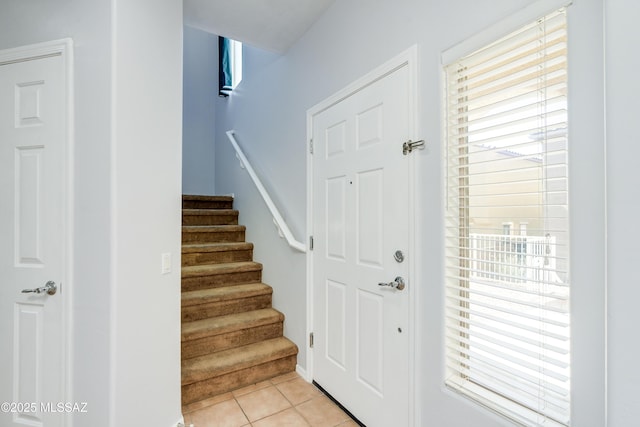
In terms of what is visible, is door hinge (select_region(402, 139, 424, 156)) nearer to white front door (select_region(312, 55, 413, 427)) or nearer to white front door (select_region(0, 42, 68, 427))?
white front door (select_region(312, 55, 413, 427))

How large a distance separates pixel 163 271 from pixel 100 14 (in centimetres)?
133

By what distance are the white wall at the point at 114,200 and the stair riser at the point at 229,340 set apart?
0.50 meters

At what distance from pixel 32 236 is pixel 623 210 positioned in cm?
237

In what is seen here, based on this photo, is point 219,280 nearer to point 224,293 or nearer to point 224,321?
point 224,293

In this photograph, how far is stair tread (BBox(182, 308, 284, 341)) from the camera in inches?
85.9

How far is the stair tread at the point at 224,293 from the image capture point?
7.70 feet

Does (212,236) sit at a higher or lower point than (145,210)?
lower

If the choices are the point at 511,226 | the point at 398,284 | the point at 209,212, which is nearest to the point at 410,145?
the point at 511,226

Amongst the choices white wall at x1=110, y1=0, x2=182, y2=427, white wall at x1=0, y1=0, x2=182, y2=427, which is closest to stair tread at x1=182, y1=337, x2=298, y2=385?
white wall at x1=110, y1=0, x2=182, y2=427

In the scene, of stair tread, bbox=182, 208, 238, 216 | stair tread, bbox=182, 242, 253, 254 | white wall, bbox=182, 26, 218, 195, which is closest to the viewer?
stair tread, bbox=182, 242, 253, 254

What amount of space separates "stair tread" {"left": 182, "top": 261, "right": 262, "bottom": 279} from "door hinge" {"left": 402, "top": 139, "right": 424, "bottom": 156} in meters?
1.93

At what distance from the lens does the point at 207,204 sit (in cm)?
370

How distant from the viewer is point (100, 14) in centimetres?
143

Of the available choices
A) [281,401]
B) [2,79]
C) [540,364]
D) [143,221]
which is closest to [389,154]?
[540,364]
